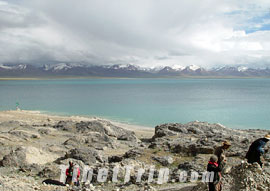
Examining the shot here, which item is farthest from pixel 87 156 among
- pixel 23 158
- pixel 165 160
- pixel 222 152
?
pixel 222 152

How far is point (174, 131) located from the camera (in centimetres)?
2786

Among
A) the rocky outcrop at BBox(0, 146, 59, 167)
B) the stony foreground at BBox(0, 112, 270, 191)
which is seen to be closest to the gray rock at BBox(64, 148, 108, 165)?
the stony foreground at BBox(0, 112, 270, 191)

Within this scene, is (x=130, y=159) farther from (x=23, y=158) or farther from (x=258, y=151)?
(x=258, y=151)

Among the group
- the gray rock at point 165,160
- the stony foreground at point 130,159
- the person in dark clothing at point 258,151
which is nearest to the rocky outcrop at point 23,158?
the stony foreground at point 130,159

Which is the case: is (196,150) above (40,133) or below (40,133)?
above

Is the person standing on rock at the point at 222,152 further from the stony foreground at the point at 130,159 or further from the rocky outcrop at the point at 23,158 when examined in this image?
the rocky outcrop at the point at 23,158

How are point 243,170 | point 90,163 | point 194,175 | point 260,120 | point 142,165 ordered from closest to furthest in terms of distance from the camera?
point 243,170
point 194,175
point 142,165
point 90,163
point 260,120

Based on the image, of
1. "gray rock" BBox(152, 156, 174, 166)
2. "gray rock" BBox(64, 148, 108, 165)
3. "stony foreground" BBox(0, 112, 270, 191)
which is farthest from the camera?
"gray rock" BBox(64, 148, 108, 165)

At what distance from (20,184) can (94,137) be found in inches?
627

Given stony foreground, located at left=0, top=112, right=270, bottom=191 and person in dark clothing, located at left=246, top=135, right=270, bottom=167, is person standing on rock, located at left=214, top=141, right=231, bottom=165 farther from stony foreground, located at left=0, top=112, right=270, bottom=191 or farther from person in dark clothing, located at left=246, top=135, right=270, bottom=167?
person in dark clothing, located at left=246, top=135, right=270, bottom=167

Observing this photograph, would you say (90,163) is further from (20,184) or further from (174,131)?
(174,131)

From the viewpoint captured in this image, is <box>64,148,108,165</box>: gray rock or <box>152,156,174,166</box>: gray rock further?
<box>64,148,108,165</box>: gray rock

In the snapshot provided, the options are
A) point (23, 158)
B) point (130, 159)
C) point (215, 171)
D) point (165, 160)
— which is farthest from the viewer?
point (23, 158)

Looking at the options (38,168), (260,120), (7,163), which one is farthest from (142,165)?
(260,120)
